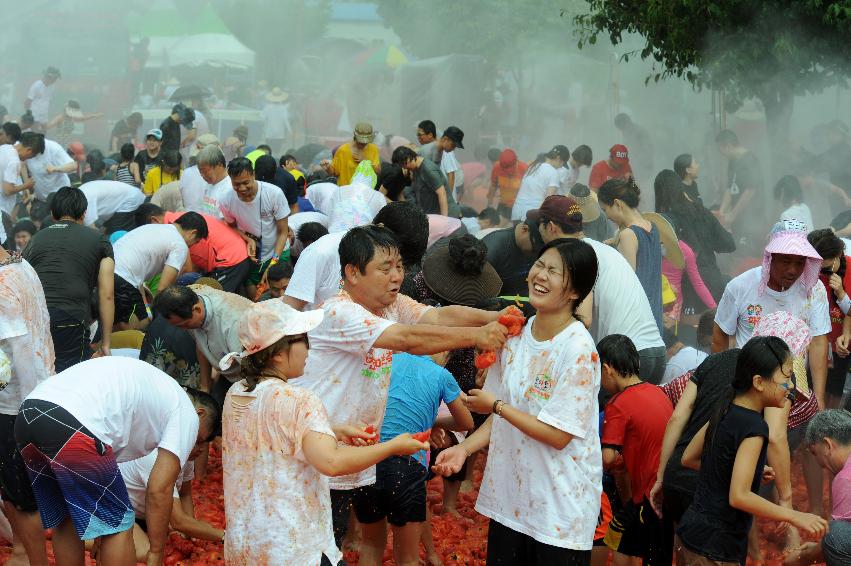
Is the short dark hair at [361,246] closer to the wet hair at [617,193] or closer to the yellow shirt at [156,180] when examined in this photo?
the wet hair at [617,193]

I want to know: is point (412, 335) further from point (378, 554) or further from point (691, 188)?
point (691, 188)

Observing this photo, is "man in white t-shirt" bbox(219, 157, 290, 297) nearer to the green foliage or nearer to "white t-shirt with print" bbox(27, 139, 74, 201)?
"white t-shirt with print" bbox(27, 139, 74, 201)

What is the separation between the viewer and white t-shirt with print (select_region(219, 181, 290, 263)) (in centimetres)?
981

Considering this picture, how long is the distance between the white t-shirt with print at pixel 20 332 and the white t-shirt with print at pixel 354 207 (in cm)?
361

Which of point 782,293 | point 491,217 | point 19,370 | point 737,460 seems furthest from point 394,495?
point 491,217

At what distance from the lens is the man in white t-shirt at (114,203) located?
11445 mm

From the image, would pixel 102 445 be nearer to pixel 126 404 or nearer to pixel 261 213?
pixel 126 404

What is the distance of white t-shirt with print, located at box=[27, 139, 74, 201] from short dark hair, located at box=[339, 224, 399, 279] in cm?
1041

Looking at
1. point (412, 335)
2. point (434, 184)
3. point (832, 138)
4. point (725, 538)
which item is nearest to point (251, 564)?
point (412, 335)

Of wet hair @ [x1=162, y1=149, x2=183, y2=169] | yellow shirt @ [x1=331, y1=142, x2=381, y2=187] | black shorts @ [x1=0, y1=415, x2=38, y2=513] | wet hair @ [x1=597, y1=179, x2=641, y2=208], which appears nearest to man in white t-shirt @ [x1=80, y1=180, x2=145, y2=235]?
wet hair @ [x1=162, y1=149, x2=183, y2=169]

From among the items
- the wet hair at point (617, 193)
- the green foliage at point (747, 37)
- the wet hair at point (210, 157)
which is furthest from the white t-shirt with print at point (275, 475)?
the green foliage at point (747, 37)

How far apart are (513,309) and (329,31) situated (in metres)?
45.8

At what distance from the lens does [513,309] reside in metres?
4.40

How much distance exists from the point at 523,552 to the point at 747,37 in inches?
435
